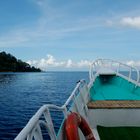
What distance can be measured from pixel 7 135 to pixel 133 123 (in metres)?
13.5

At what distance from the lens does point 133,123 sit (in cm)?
827

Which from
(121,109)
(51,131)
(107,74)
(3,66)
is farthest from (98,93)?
(3,66)

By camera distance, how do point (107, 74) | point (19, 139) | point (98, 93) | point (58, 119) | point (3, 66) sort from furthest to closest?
point (3, 66) < point (58, 119) < point (107, 74) < point (98, 93) < point (19, 139)

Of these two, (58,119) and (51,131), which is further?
(58,119)

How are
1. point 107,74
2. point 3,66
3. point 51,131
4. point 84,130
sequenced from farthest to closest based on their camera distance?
point 3,66
point 107,74
point 84,130
point 51,131

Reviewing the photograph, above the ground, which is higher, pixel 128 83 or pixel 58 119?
pixel 128 83

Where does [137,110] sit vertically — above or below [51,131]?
below

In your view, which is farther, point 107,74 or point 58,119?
point 58,119

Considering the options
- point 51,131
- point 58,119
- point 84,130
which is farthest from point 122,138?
point 58,119

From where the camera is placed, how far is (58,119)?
77.5 ft

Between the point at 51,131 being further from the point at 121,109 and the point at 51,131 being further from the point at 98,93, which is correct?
the point at 98,93

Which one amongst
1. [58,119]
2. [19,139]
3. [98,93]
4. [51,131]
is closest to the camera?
[19,139]

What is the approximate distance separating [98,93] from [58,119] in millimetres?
11390

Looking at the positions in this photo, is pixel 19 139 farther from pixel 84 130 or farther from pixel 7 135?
pixel 7 135
